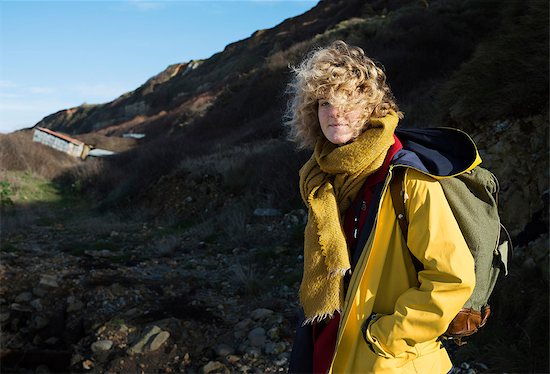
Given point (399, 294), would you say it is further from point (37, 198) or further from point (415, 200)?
point (37, 198)

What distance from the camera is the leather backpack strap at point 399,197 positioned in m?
1.60

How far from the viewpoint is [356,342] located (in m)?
1.67

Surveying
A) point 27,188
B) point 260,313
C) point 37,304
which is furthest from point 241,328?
point 27,188

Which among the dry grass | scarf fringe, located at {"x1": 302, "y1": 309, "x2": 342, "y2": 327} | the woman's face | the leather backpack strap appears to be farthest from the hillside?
the dry grass

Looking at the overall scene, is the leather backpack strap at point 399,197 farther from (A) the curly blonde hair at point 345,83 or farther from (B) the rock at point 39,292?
(B) the rock at point 39,292

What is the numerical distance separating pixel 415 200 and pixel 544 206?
3208 mm

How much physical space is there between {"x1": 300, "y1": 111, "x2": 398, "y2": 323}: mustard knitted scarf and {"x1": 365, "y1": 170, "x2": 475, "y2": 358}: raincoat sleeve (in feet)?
0.66

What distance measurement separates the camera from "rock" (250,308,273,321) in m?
4.90

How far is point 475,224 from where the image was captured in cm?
162

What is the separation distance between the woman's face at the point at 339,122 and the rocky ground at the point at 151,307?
109 inches

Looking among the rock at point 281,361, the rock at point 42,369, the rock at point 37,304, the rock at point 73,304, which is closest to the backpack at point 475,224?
the rock at point 281,361

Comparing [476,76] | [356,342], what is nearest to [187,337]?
[356,342]

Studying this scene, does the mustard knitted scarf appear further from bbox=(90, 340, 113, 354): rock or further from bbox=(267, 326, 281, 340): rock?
bbox=(90, 340, 113, 354): rock

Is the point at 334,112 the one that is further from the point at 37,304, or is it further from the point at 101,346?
the point at 37,304
